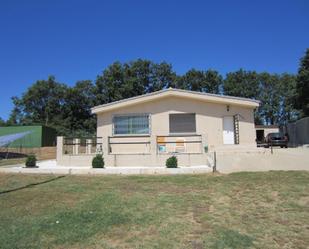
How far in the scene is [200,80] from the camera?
42906 millimetres

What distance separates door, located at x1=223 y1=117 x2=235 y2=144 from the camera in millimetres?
15469

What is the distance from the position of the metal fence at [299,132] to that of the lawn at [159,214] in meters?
13.4

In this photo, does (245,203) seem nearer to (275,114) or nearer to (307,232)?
(307,232)

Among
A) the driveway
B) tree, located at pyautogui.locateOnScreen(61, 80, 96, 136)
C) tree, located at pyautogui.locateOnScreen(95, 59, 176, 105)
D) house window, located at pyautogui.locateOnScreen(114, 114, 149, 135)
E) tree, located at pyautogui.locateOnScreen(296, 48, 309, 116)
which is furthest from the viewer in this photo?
tree, located at pyautogui.locateOnScreen(61, 80, 96, 136)

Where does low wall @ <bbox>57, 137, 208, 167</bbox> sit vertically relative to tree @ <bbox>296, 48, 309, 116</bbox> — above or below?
below

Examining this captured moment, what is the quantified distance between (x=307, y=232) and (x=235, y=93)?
40.6 meters

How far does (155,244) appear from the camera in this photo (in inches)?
161

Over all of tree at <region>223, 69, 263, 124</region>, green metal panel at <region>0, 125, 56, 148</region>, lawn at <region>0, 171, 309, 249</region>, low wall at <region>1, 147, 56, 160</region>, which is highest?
tree at <region>223, 69, 263, 124</region>

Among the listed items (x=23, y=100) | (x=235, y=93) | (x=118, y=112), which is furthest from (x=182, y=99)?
(x=23, y=100)

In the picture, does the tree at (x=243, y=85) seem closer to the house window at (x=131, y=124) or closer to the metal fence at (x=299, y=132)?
the metal fence at (x=299, y=132)

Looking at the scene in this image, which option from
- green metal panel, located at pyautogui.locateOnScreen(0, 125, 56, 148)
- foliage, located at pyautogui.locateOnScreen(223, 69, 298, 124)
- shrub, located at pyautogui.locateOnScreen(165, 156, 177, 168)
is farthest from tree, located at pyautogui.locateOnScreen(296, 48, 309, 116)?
green metal panel, located at pyautogui.locateOnScreen(0, 125, 56, 148)

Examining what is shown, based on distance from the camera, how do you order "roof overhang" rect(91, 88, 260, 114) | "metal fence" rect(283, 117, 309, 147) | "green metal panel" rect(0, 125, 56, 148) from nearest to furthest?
"roof overhang" rect(91, 88, 260, 114), "metal fence" rect(283, 117, 309, 147), "green metal panel" rect(0, 125, 56, 148)

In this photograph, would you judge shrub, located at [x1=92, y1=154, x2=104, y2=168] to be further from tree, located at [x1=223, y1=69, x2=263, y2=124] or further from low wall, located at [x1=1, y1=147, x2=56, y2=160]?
tree, located at [x1=223, y1=69, x2=263, y2=124]

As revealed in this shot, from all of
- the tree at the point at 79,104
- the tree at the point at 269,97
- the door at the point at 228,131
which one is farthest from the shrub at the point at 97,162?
the tree at the point at 269,97
